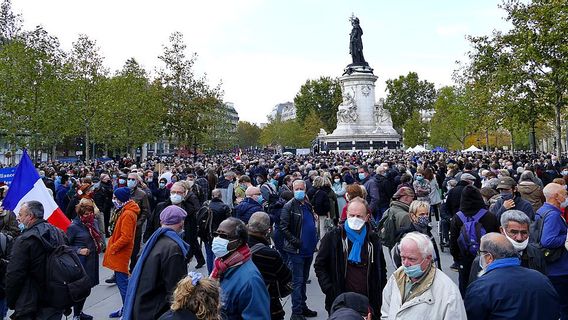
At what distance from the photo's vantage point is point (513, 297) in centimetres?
366

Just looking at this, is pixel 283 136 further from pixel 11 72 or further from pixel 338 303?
pixel 338 303

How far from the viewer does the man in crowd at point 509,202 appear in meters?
7.14

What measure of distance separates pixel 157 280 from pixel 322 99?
96.1 m

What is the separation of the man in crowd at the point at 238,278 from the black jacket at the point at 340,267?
1209 mm

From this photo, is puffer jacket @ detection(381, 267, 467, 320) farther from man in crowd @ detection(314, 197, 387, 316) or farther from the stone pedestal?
the stone pedestal

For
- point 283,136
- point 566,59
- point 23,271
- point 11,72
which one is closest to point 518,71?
point 566,59

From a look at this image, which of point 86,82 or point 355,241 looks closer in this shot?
point 355,241

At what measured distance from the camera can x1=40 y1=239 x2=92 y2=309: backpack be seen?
5.18 meters

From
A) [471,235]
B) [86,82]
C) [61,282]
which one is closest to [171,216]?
[61,282]

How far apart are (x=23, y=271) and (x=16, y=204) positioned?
289 cm

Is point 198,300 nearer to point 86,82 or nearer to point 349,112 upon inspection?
point 86,82

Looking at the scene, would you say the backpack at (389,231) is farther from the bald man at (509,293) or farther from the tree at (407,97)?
the tree at (407,97)

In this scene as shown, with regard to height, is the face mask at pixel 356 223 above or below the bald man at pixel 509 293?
above

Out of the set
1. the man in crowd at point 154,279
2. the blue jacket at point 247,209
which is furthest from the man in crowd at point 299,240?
the man in crowd at point 154,279
